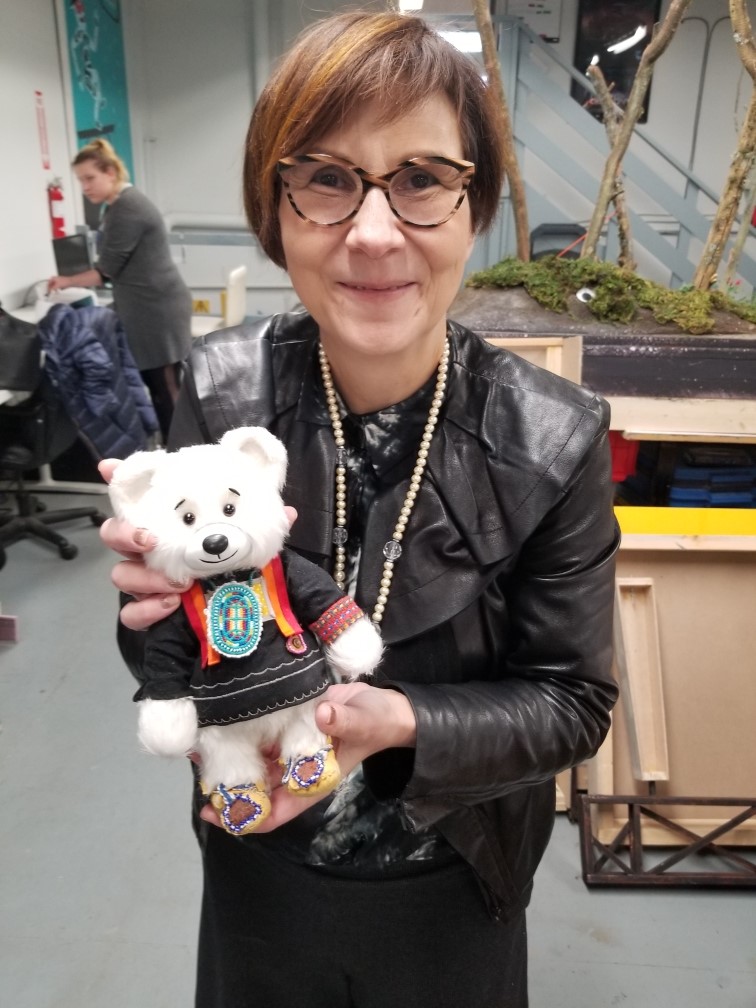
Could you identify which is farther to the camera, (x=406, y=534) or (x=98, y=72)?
(x=98, y=72)

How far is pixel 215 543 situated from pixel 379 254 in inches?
11.6

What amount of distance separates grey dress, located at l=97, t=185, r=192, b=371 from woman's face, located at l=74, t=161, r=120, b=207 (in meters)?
0.07

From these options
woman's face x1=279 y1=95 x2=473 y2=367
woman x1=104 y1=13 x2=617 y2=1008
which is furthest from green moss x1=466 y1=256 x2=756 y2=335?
woman's face x1=279 y1=95 x2=473 y2=367

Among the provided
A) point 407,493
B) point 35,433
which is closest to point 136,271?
point 35,433

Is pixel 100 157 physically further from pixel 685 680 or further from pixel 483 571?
pixel 483 571

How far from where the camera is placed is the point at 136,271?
148 inches

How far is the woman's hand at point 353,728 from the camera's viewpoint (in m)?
0.68

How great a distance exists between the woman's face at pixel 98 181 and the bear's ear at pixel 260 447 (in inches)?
136

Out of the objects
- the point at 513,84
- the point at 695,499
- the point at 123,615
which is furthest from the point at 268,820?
the point at 513,84

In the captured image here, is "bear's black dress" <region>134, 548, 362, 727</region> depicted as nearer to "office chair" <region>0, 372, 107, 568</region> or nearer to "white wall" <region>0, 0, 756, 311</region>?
"office chair" <region>0, 372, 107, 568</region>

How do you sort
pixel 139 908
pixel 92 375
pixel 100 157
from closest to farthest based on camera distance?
pixel 139 908, pixel 92 375, pixel 100 157

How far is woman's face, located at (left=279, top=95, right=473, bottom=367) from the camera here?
708mm

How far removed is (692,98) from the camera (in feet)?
18.3

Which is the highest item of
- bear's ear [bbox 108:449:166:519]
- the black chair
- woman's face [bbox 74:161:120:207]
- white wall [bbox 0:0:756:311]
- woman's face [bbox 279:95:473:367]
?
white wall [bbox 0:0:756:311]
